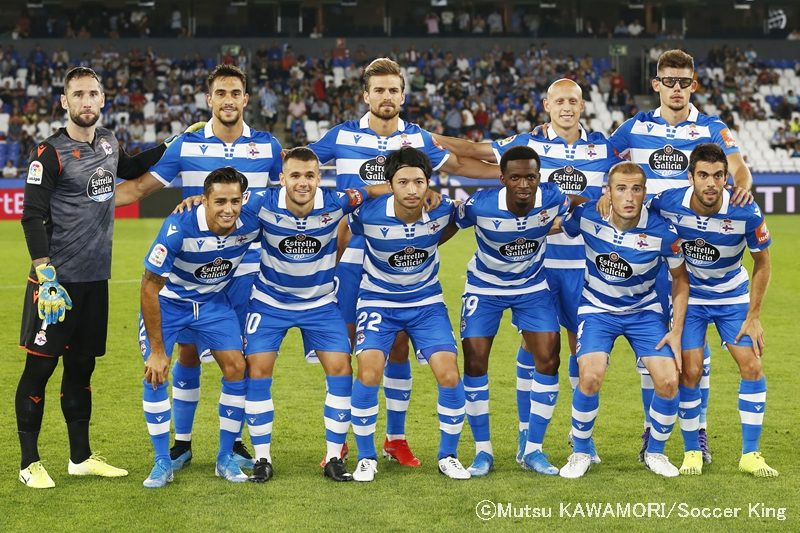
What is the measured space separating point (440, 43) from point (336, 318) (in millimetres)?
28862

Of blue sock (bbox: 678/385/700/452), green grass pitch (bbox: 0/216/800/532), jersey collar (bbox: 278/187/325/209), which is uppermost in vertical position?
jersey collar (bbox: 278/187/325/209)

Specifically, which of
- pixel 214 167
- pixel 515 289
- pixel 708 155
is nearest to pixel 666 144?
pixel 708 155

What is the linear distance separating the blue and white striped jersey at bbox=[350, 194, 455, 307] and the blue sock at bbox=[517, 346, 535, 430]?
2.61ft

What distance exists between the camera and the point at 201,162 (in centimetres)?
661

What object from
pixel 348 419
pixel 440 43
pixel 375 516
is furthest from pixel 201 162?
pixel 440 43

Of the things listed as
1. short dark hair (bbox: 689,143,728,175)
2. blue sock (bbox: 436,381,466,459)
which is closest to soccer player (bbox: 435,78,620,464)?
blue sock (bbox: 436,381,466,459)

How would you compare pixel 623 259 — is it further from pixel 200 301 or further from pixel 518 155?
pixel 200 301

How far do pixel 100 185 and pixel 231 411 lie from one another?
148 centimetres

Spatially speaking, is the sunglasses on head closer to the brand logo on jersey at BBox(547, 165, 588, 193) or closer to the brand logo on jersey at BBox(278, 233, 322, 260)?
the brand logo on jersey at BBox(547, 165, 588, 193)

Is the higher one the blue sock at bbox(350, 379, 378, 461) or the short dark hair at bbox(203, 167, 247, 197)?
the short dark hair at bbox(203, 167, 247, 197)

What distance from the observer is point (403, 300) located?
248 inches

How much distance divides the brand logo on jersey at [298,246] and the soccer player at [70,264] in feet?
3.31

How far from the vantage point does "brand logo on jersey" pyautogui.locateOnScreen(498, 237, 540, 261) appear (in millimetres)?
6324

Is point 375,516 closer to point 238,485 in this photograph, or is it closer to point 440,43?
point 238,485
